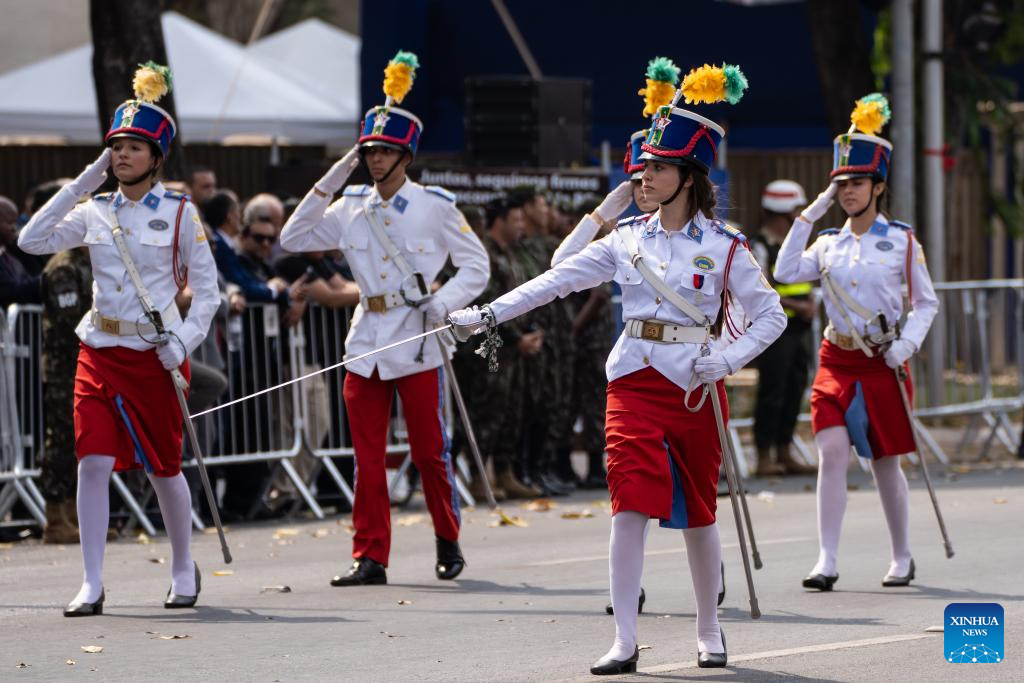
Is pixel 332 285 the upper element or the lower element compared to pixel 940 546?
upper

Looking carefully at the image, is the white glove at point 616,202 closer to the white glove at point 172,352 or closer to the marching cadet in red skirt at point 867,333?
the marching cadet in red skirt at point 867,333

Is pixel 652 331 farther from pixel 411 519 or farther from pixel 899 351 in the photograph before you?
pixel 411 519

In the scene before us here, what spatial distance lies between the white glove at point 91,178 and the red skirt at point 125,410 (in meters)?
0.72

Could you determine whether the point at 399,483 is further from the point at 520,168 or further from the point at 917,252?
the point at 917,252

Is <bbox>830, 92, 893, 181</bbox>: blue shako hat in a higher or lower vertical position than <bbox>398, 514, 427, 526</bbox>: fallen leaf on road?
higher

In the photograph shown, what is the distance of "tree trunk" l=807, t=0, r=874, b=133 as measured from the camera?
19297 millimetres

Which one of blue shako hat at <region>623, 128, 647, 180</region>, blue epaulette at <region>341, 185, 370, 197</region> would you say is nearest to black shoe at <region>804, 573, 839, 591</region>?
blue shako hat at <region>623, 128, 647, 180</region>

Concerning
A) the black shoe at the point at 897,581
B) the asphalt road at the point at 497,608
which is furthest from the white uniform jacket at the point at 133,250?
the black shoe at the point at 897,581

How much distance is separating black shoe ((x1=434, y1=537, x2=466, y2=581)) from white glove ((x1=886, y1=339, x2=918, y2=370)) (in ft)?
7.91

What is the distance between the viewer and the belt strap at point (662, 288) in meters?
7.34

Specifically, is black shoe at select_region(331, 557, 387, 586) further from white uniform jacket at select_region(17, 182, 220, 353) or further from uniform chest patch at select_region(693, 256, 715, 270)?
uniform chest patch at select_region(693, 256, 715, 270)

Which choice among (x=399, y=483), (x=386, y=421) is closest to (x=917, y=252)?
(x=386, y=421)

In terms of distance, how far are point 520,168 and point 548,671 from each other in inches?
413

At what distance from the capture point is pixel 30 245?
30.0ft
